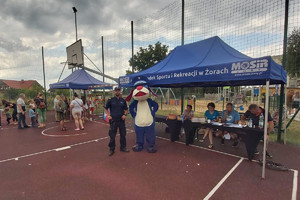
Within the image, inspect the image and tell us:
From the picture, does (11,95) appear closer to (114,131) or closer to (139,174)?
(114,131)

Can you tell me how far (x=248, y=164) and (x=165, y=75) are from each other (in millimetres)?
2853

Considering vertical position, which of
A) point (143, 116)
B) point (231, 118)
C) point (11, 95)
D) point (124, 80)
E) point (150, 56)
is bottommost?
point (231, 118)

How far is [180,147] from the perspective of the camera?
15.9 feet

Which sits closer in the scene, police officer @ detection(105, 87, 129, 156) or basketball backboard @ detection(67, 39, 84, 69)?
police officer @ detection(105, 87, 129, 156)

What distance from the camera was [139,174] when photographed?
10.8ft

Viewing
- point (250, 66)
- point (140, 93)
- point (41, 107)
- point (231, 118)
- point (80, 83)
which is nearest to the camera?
point (250, 66)

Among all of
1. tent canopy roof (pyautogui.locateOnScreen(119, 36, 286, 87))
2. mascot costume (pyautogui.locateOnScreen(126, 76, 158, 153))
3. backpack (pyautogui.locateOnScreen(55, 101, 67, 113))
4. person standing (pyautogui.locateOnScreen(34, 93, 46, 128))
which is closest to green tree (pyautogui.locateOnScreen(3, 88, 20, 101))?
person standing (pyautogui.locateOnScreen(34, 93, 46, 128))

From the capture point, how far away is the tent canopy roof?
3123mm

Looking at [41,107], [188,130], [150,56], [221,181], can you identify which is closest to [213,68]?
[188,130]

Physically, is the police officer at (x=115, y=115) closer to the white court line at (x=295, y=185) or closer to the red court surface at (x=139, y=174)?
the red court surface at (x=139, y=174)

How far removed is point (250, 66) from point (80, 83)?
Result: 9.44 meters

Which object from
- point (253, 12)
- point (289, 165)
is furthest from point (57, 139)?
point (253, 12)

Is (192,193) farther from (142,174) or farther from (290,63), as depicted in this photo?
(290,63)

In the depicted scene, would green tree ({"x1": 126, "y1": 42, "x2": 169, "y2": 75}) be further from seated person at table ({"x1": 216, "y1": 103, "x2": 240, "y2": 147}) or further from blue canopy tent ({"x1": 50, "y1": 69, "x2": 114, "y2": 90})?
seated person at table ({"x1": 216, "y1": 103, "x2": 240, "y2": 147})
